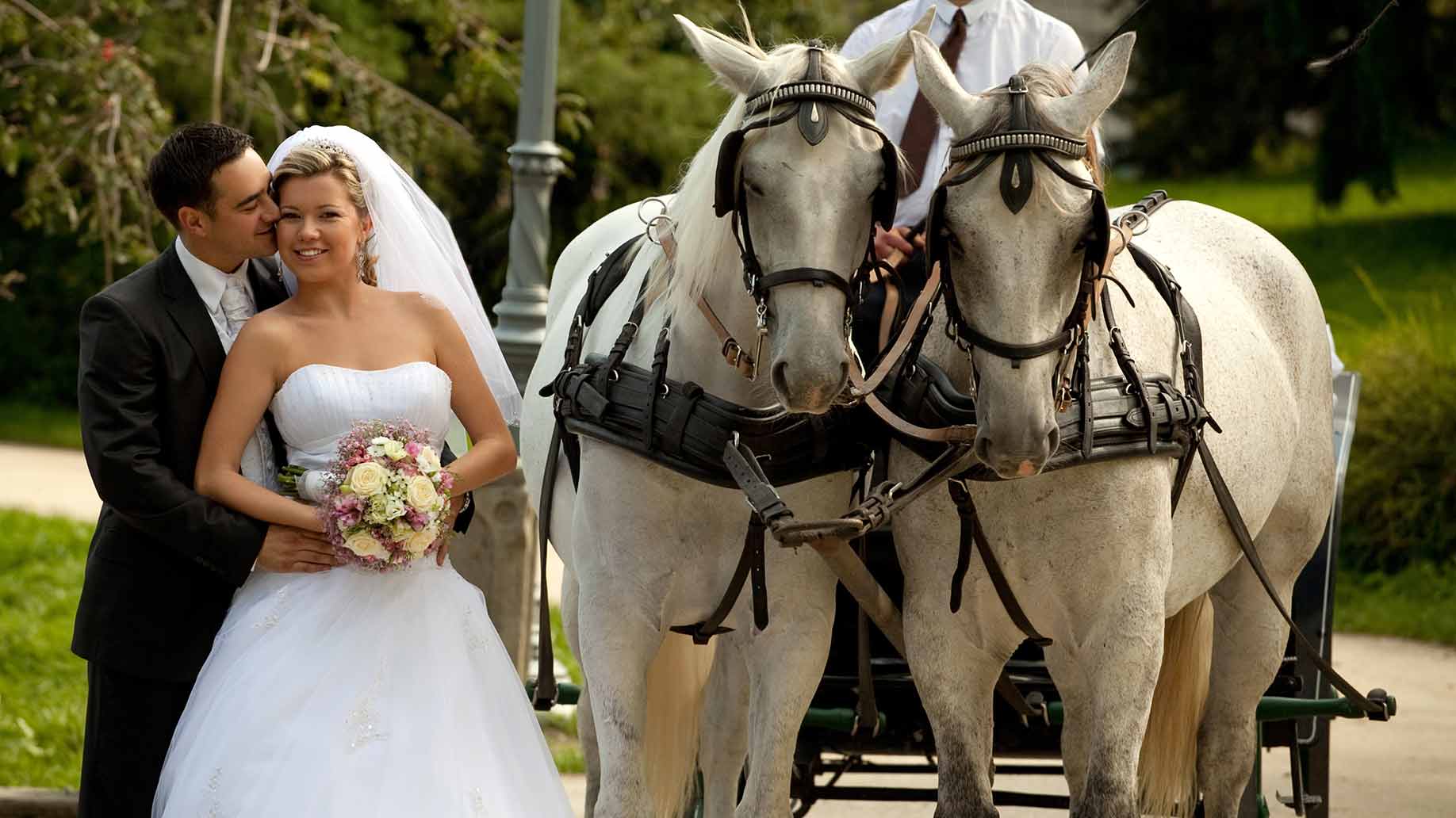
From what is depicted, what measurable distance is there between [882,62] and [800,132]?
1.00ft

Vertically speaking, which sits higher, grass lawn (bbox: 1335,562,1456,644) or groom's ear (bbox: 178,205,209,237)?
groom's ear (bbox: 178,205,209,237)

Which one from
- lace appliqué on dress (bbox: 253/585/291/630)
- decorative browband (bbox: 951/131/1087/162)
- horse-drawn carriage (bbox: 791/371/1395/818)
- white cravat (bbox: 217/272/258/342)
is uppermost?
decorative browband (bbox: 951/131/1087/162)

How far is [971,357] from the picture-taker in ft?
10.7

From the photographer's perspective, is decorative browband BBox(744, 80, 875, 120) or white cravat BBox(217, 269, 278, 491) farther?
white cravat BBox(217, 269, 278, 491)

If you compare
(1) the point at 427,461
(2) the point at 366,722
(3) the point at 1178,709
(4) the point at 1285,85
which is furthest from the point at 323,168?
(4) the point at 1285,85

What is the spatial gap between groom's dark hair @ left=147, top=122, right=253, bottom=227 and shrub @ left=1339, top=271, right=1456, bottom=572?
7597mm

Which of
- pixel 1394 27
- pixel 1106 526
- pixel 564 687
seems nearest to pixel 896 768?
pixel 564 687

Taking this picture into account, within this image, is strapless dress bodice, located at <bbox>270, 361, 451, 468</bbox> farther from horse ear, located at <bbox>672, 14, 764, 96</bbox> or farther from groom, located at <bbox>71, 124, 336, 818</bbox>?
horse ear, located at <bbox>672, 14, 764, 96</bbox>

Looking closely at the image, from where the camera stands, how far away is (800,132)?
325 centimetres

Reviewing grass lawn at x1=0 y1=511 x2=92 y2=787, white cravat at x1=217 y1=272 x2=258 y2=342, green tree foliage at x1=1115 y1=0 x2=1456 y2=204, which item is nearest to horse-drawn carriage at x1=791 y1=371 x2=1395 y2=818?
white cravat at x1=217 y1=272 x2=258 y2=342

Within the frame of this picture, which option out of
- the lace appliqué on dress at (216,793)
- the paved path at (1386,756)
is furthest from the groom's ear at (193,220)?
the paved path at (1386,756)

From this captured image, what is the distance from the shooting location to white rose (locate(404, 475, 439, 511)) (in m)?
3.41

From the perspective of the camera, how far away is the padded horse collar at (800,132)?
3.26m

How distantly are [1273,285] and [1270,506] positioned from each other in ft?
2.16
